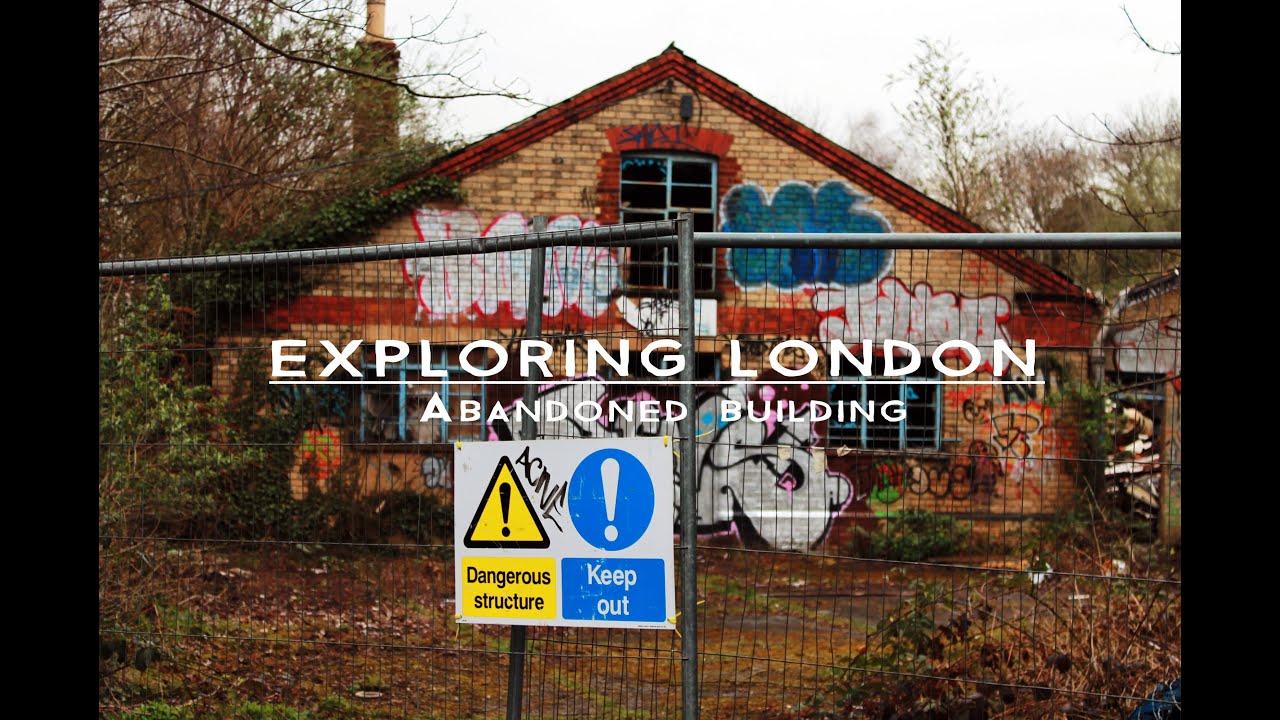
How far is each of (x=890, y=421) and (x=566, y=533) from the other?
4.46 feet

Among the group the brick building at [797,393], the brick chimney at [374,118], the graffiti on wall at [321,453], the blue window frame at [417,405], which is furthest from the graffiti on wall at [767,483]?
the brick chimney at [374,118]

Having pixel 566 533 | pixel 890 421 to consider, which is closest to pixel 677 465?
pixel 566 533

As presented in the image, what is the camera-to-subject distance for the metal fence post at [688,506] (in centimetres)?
456

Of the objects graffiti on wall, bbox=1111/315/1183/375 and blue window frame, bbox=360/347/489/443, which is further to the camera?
blue window frame, bbox=360/347/489/443

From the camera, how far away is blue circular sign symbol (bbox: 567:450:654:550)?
4.59m

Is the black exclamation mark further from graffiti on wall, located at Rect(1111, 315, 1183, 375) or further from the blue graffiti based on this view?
the blue graffiti

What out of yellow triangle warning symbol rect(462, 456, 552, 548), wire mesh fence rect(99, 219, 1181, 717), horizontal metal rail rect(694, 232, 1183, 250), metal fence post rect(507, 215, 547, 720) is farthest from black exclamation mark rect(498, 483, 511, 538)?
horizontal metal rail rect(694, 232, 1183, 250)

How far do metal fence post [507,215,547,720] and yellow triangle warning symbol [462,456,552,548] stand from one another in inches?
7.4

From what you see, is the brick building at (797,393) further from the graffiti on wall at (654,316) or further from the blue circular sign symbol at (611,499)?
the blue circular sign symbol at (611,499)

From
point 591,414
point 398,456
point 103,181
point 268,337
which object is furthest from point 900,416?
point 103,181

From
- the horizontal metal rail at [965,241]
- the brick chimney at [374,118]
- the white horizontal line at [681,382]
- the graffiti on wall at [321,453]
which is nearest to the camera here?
the white horizontal line at [681,382]

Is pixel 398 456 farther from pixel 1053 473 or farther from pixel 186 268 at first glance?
pixel 1053 473

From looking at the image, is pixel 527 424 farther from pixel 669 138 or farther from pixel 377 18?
pixel 669 138

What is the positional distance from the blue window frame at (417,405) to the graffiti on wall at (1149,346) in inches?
107
